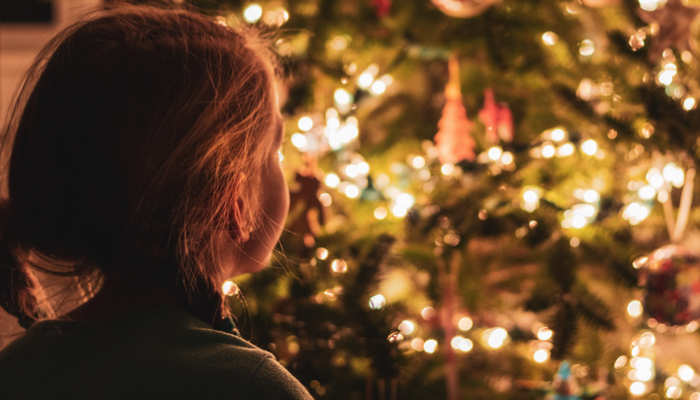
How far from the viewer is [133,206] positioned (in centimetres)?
45

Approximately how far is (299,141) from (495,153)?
38 centimetres

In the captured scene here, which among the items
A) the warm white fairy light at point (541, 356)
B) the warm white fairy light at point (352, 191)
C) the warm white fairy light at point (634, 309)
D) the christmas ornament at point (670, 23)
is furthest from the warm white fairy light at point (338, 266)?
the warm white fairy light at point (634, 309)

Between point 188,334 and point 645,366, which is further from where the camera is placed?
point 645,366

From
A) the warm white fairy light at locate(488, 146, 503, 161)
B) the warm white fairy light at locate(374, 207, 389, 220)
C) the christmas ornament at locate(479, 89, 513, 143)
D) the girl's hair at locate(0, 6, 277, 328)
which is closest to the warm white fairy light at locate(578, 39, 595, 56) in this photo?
the christmas ornament at locate(479, 89, 513, 143)

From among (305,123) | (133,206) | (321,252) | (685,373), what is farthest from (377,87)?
(685,373)

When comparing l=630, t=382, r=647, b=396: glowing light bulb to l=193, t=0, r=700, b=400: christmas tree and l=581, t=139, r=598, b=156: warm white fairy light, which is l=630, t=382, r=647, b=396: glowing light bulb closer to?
l=193, t=0, r=700, b=400: christmas tree

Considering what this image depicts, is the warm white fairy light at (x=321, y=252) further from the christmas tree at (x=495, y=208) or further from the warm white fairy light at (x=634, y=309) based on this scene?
the warm white fairy light at (x=634, y=309)

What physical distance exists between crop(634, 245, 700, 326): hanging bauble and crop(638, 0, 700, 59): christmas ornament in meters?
0.32

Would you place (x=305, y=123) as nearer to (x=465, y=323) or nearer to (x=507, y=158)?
(x=507, y=158)

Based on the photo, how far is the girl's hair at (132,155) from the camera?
45cm

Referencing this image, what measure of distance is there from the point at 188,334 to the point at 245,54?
283 millimetres

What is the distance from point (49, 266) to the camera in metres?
0.50

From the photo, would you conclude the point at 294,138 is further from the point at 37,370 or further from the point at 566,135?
the point at 37,370

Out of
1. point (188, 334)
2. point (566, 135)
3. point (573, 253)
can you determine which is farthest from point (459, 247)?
point (188, 334)
